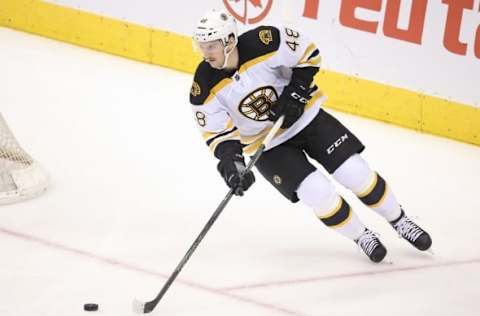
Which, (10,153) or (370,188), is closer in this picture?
(370,188)

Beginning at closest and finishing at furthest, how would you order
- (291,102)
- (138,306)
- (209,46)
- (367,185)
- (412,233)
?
1. (138,306)
2. (209,46)
3. (291,102)
4. (367,185)
5. (412,233)

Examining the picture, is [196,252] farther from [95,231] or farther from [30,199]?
[30,199]

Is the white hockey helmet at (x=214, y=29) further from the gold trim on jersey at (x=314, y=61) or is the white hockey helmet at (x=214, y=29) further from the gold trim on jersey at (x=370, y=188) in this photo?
the gold trim on jersey at (x=370, y=188)

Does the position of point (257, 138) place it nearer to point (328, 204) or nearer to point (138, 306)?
point (328, 204)

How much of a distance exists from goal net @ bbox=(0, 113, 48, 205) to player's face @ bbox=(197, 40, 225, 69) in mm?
1392

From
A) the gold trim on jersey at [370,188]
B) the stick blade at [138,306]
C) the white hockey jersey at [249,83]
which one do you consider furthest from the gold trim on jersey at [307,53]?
the stick blade at [138,306]

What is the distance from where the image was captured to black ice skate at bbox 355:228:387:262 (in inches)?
187

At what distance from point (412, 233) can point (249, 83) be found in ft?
3.27

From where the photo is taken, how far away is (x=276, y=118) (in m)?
4.54

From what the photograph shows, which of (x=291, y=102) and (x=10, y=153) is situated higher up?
(x=291, y=102)

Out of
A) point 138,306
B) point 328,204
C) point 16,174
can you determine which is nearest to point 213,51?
point 328,204

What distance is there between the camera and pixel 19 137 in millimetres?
6168

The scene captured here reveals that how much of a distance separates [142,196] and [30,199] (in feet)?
1.81

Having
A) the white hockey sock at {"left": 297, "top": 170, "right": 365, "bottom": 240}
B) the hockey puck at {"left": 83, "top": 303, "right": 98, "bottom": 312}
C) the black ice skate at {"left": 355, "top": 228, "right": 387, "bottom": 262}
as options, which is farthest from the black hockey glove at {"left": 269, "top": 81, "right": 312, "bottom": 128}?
the hockey puck at {"left": 83, "top": 303, "right": 98, "bottom": 312}
